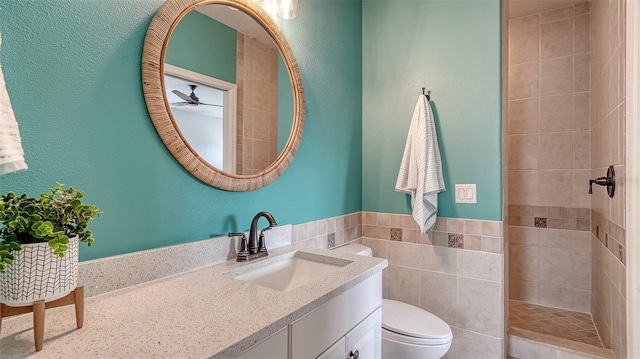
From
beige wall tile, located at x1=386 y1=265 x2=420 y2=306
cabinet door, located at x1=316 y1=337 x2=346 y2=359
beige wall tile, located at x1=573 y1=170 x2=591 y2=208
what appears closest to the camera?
cabinet door, located at x1=316 y1=337 x2=346 y2=359

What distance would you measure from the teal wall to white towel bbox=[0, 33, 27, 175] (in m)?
0.57

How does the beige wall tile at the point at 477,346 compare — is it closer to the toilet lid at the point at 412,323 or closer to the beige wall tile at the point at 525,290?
the toilet lid at the point at 412,323

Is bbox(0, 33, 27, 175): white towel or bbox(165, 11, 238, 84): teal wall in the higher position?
bbox(165, 11, 238, 84): teal wall

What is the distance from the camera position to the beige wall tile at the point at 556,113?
2715 mm

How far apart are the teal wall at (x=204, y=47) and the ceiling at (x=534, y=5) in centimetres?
257

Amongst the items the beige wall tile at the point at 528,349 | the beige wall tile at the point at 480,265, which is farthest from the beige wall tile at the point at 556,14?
the beige wall tile at the point at 528,349

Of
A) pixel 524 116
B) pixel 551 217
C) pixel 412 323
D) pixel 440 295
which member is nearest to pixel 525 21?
pixel 524 116

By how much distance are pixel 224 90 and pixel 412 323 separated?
58.3 inches

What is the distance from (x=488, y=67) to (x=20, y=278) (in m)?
2.19

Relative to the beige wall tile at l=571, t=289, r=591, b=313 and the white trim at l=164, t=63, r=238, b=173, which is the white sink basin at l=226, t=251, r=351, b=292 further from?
the beige wall tile at l=571, t=289, r=591, b=313

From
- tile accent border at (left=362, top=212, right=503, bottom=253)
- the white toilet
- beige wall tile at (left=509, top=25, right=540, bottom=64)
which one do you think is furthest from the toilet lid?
beige wall tile at (left=509, top=25, right=540, bottom=64)

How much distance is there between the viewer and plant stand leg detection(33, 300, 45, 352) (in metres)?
0.62

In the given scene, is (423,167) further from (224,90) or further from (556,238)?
(556,238)

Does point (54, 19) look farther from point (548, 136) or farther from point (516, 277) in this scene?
point (516, 277)
